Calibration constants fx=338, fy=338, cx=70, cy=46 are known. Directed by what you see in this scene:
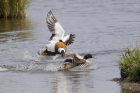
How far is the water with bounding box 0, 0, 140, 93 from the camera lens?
659 centimetres

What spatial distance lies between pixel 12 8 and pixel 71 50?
8973 millimetres

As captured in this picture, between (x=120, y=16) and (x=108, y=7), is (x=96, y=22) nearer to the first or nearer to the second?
(x=120, y=16)

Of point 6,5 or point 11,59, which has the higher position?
point 6,5

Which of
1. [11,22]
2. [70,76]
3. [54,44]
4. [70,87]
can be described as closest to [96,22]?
[11,22]

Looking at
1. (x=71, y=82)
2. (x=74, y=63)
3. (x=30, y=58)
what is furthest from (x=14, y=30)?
(x=71, y=82)

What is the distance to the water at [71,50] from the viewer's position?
21.6 ft

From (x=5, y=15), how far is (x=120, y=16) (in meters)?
6.77

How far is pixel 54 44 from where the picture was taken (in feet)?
31.6

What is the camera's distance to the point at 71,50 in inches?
444

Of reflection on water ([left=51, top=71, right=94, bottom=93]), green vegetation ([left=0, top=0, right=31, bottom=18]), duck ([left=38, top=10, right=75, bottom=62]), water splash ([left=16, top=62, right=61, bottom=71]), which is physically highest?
green vegetation ([left=0, top=0, right=31, bottom=18])

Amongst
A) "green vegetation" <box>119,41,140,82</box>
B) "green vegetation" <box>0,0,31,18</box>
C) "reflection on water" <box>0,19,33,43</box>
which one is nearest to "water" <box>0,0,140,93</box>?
"reflection on water" <box>0,19,33,43</box>

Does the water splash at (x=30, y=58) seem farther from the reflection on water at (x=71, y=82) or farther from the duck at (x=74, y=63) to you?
the reflection on water at (x=71, y=82)

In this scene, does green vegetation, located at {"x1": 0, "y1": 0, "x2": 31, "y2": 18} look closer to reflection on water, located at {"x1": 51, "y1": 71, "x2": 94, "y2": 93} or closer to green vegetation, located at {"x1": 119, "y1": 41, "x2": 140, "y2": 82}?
reflection on water, located at {"x1": 51, "y1": 71, "x2": 94, "y2": 93}

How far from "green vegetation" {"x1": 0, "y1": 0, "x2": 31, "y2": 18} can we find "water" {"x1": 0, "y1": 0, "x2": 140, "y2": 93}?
62 cm
